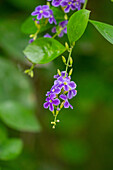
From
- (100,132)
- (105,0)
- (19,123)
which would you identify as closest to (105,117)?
(100,132)

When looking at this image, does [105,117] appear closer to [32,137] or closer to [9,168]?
[32,137]

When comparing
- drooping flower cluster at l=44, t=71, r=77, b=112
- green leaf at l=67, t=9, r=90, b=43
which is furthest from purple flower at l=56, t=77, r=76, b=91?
green leaf at l=67, t=9, r=90, b=43

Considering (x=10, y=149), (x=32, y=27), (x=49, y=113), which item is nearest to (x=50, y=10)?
(x=32, y=27)

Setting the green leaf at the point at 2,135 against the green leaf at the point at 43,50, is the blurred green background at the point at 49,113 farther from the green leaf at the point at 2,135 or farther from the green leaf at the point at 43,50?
the green leaf at the point at 43,50

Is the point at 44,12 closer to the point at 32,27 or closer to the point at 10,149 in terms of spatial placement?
the point at 32,27

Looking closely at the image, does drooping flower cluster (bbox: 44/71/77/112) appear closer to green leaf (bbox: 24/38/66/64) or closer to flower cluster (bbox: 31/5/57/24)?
green leaf (bbox: 24/38/66/64)

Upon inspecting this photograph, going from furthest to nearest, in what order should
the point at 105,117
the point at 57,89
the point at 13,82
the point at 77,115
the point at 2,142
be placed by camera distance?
the point at 105,117
the point at 77,115
the point at 13,82
the point at 2,142
the point at 57,89
